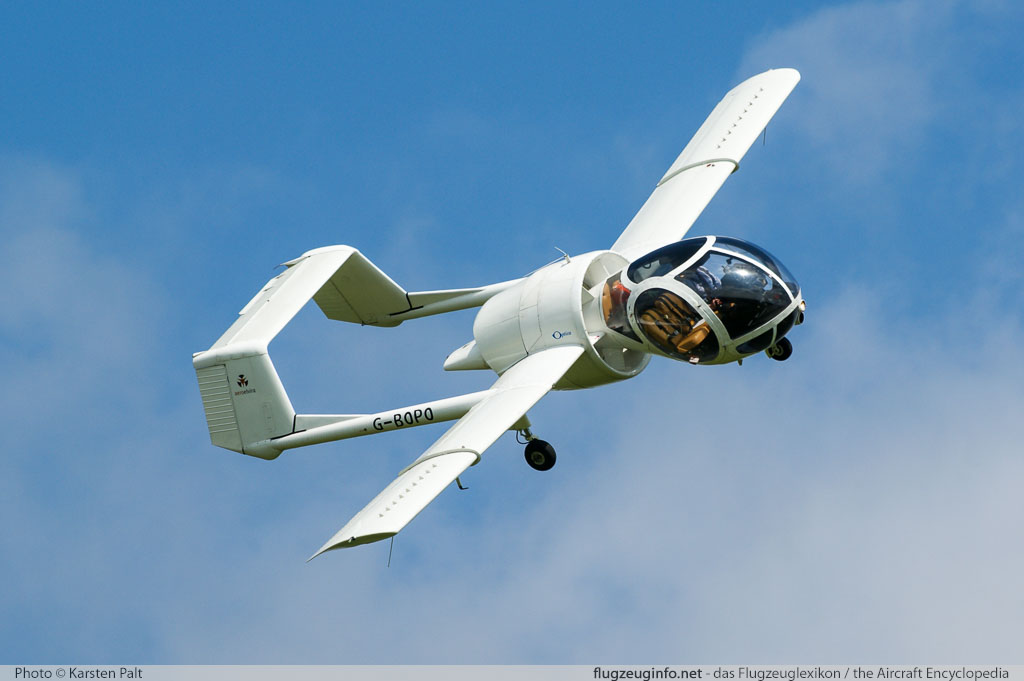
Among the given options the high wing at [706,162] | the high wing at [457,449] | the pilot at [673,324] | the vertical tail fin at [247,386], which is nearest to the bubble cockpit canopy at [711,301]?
the pilot at [673,324]

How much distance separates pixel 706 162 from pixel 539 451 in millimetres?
7160

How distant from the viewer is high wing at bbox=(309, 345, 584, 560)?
875 inches

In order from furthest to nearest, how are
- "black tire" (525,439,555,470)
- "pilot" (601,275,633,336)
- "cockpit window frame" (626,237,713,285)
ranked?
1. "black tire" (525,439,555,470)
2. "pilot" (601,275,633,336)
3. "cockpit window frame" (626,237,713,285)

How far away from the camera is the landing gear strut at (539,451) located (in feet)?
87.0

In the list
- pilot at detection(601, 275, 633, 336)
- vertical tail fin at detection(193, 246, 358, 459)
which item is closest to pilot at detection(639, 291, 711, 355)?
pilot at detection(601, 275, 633, 336)

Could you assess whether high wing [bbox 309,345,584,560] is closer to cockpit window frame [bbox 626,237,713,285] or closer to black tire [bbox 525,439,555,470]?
black tire [bbox 525,439,555,470]

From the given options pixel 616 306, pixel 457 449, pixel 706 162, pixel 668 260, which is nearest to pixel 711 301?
pixel 668 260

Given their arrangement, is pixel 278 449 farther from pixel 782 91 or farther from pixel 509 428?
pixel 782 91

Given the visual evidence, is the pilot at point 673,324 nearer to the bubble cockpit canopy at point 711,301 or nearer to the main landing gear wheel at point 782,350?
the bubble cockpit canopy at point 711,301

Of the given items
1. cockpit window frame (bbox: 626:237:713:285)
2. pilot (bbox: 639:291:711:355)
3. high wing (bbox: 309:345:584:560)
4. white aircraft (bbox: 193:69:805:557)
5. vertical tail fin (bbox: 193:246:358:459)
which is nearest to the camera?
high wing (bbox: 309:345:584:560)

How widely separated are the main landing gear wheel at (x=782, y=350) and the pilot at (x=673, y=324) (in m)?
2.60

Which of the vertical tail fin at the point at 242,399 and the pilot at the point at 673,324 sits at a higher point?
the vertical tail fin at the point at 242,399

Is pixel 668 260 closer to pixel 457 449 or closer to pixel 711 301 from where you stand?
pixel 711 301

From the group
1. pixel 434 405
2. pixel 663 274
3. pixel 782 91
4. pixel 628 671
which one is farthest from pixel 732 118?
pixel 628 671
